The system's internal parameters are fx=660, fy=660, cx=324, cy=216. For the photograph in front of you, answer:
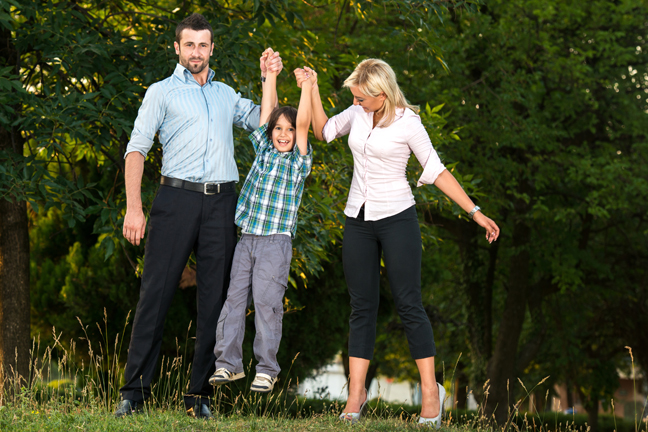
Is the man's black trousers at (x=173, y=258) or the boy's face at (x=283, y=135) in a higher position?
the boy's face at (x=283, y=135)

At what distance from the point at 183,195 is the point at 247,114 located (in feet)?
2.17

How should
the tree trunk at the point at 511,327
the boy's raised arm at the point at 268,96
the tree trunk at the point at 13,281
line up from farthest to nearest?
the tree trunk at the point at 511,327 → the tree trunk at the point at 13,281 → the boy's raised arm at the point at 268,96

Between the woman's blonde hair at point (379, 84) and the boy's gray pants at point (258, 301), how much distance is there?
925mm

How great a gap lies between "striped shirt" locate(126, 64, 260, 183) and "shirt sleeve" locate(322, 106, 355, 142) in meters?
0.61

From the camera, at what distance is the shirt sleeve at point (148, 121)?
3.73 metres

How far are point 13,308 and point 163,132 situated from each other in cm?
344

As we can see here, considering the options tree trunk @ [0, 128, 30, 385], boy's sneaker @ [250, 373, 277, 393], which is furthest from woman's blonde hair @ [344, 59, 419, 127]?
tree trunk @ [0, 128, 30, 385]

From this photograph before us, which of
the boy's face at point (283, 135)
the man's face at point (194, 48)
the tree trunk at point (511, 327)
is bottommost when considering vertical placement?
the tree trunk at point (511, 327)

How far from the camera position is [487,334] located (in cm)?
1485

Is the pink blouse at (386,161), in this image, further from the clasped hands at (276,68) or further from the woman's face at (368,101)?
the clasped hands at (276,68)

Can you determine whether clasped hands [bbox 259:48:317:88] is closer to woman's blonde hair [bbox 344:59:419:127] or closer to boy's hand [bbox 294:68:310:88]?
boy's hand [bbox 294:68:310:88]

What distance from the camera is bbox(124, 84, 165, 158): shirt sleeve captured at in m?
3.73

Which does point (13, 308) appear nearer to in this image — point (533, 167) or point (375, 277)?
point (375, 277)

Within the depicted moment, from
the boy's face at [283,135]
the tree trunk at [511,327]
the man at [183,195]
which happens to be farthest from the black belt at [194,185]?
the tree trunk at [511,327]
